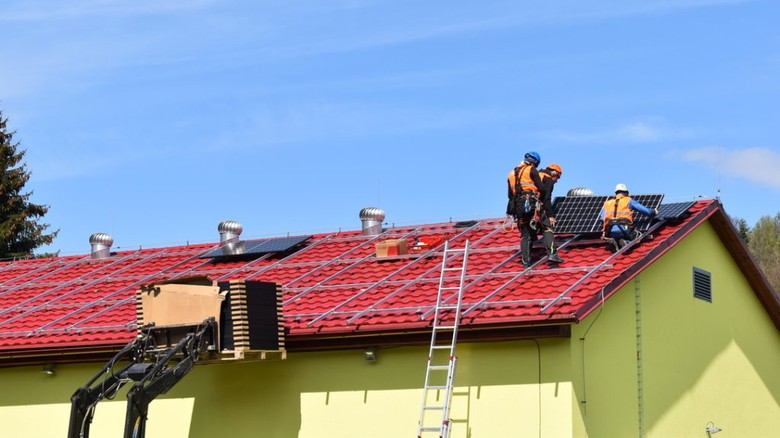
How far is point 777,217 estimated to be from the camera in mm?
101250

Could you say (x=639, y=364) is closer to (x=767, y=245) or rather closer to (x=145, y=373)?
(x=145, y=373)

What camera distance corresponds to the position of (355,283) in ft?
70.1

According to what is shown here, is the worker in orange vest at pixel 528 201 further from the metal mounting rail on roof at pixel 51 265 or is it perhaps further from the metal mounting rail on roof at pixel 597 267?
the metal mounting rail on roof at pixel 51 265

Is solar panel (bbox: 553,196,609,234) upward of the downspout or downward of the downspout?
upward

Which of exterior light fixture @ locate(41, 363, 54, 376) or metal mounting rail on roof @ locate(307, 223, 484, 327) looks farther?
exterior light fixture @ locate(41, 363, 54, 376)

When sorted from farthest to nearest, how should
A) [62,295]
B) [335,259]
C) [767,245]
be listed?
[767,245] < [62,295] < [335,259]

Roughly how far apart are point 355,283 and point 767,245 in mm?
75805

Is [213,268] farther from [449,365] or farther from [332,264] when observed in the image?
[449,365]

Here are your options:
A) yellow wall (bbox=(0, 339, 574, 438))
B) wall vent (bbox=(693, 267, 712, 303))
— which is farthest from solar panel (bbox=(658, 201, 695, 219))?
yellow wall (bbox=(0, 339, 574, 438))

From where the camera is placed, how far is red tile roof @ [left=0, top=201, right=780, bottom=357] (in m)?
18.5

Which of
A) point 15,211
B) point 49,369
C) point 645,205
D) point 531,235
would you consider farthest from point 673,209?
point 15,211

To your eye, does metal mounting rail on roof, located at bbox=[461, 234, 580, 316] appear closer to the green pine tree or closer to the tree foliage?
the green pine tree

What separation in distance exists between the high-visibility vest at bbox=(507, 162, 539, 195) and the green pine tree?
32.4 m

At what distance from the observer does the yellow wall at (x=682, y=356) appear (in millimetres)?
18438
